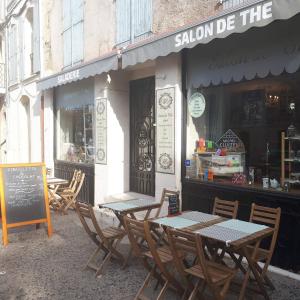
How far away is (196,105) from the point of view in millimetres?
5855

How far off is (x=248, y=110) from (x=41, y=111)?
6.97 meters

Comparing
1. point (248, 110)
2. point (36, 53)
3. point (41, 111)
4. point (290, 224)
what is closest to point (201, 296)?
point (290, 224)

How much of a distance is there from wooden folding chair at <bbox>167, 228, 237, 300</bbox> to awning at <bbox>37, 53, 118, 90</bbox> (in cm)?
395

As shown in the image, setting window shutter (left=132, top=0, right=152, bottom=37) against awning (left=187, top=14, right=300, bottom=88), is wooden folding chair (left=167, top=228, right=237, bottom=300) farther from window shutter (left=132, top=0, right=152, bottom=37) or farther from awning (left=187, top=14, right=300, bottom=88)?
window shutter (left=132, top=0, right=152, bottom=37)

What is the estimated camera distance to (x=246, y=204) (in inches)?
193

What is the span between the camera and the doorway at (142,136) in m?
7.38

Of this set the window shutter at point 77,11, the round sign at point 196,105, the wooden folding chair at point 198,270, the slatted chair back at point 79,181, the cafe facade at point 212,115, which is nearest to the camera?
the wooden folding chair at point 198,270

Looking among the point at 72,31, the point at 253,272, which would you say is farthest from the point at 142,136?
the point at 253,272

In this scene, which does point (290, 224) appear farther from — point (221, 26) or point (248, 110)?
point (221, 26)

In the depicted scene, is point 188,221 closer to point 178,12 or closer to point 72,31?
point 178,12

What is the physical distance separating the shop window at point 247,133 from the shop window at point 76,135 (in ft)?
11.4

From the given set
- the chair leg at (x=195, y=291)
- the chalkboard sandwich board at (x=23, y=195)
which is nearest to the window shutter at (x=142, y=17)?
the chalkboard sandwich board at (x=23, y=195)

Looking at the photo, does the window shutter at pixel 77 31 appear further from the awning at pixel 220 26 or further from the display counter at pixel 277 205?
the display counter at pixel 277 205

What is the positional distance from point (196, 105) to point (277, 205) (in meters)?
2.09
